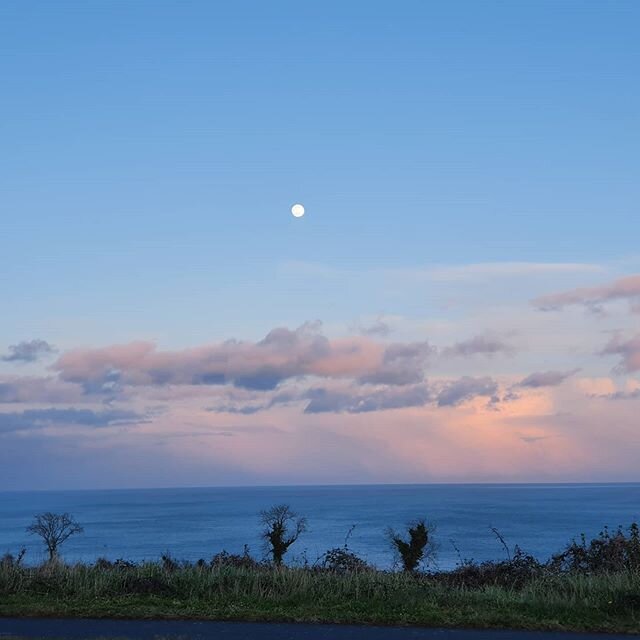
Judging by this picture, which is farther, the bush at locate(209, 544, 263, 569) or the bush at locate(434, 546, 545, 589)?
the bush at locate(209, 544, 263, 569)

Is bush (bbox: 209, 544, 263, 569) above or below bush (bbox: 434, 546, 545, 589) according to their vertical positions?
above

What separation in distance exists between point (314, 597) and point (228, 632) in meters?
3.21

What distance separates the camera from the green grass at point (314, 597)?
1514cm

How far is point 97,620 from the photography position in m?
15.3

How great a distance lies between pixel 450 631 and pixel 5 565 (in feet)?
36.7

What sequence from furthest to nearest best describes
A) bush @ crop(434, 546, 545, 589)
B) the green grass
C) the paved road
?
1. bush @ crop(434, 546, 545, 589)
2. the green grass
3. the paved road

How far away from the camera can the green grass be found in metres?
15.1

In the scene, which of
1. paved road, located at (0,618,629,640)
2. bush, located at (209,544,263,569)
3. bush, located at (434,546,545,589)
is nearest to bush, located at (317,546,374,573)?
bush, located at (209,544,263,569)

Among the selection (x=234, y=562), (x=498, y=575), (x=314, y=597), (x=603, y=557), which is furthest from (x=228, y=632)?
(x=603, y=557)

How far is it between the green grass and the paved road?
48 cm

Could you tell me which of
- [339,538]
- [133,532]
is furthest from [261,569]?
[133,532]

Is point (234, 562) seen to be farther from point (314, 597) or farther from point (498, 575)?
point (498, 575)

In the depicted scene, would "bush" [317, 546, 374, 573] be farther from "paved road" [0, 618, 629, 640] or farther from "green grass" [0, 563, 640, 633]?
"paved road" [0, 618, 629, 640]

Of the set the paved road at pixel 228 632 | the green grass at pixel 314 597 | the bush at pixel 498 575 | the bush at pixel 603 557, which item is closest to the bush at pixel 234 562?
the green grass at pixel 314 597
